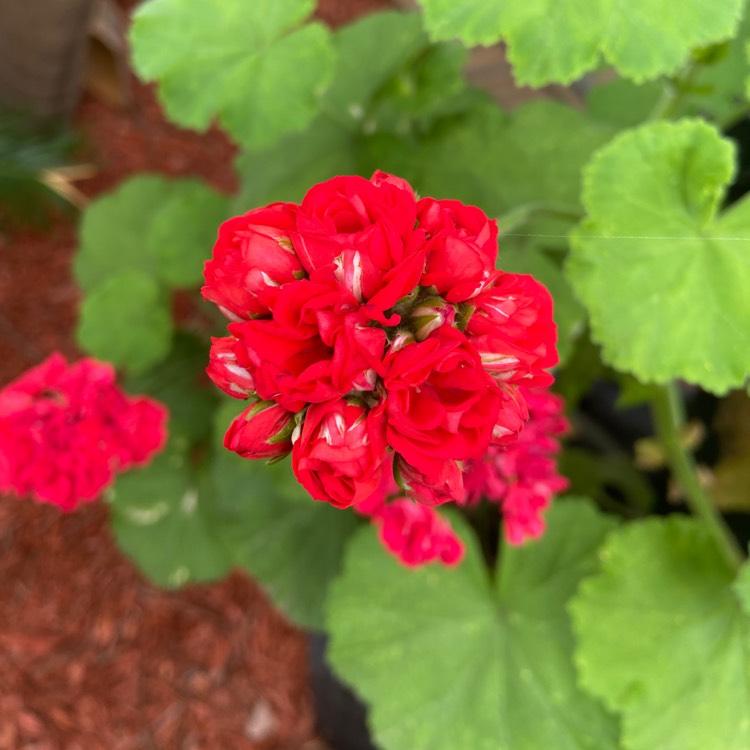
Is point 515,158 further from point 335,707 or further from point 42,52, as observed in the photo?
point 42,52

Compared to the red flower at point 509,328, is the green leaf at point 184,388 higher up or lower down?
lower down

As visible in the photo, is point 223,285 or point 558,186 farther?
point 558,186

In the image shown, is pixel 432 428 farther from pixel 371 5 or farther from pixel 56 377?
pixel 371 5

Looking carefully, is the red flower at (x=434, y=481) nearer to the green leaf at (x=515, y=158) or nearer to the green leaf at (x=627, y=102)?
the green leaf at (x=515, y=158)

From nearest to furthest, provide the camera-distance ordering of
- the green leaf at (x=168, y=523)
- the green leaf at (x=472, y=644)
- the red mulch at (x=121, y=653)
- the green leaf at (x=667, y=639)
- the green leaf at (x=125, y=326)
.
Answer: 1. the green leaf at (x=667, y=639)
2. the green leaf at (x=472, y=644)
3. the green leaf at (x=125, y=326)
4. the green leaf at (x=168, y=523)
5. the red mulch at (x=121, y=653)

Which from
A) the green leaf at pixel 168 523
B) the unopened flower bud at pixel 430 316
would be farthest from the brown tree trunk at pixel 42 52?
the unopened flower bud at pixel 430 316

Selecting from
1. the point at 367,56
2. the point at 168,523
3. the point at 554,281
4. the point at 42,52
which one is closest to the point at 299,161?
the point at 367,56

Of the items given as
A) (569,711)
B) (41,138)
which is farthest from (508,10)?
(41,138)

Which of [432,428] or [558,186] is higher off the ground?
[432,428]
